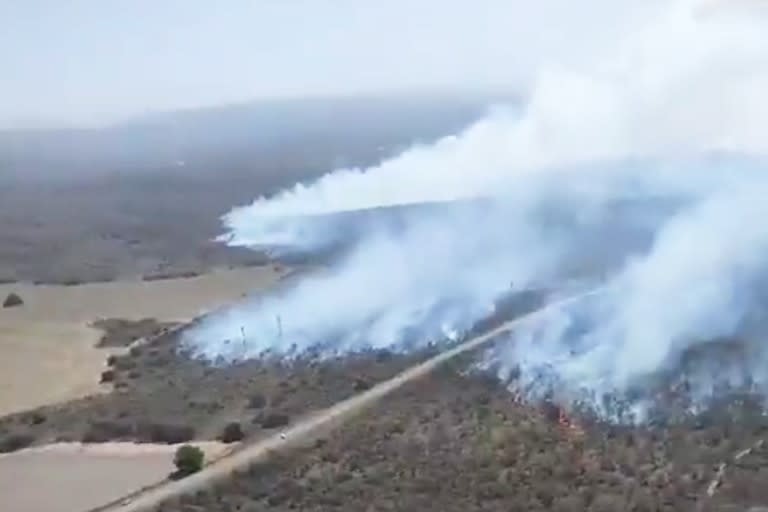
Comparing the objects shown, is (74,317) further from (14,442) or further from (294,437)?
(294,437)

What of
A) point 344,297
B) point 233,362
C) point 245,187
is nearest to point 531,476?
point 233,362

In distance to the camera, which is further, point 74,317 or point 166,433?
point 74,317

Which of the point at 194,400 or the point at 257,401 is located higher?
the point at 194,400

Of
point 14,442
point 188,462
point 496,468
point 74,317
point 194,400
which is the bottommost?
point 496,468

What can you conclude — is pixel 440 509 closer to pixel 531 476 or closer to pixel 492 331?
pixel 531 476

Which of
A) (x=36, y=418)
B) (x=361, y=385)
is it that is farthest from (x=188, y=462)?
(x=36, y=418)

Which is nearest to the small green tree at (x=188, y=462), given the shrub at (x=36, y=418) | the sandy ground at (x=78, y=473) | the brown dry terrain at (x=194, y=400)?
the sandy ground at (x=78, y=473)
